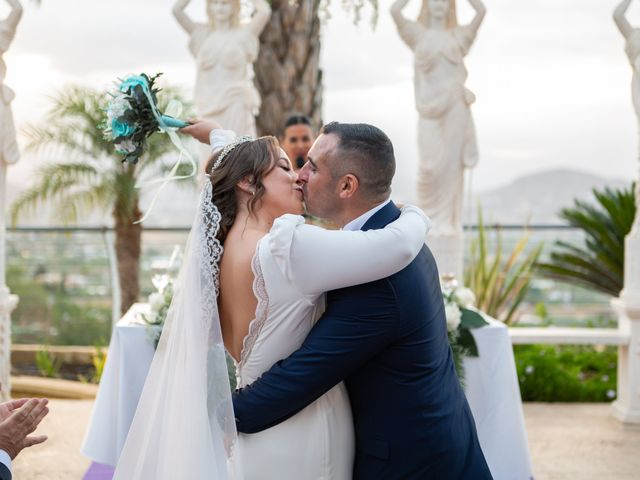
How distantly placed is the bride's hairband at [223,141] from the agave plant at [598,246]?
5.86 meters

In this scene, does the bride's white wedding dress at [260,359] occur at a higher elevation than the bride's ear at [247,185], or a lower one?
lower

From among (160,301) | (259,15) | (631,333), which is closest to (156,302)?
(160,301)

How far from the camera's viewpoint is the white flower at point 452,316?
14.3 feet

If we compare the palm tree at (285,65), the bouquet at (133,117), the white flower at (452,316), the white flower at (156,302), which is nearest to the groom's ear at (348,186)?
the bouquet at (133,117)

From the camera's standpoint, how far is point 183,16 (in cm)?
672

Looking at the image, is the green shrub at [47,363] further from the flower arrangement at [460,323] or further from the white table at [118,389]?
the flower arrangement at [460,323]

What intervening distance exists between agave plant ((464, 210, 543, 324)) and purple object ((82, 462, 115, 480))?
3720 mm

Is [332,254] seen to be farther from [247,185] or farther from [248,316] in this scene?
[247,185]

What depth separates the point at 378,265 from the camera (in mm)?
2008

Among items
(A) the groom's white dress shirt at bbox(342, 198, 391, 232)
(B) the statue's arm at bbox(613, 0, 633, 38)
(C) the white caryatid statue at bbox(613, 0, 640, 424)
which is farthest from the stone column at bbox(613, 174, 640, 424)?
(A) the groom's white dress shirt at bbox(342, 198, 391, 232)

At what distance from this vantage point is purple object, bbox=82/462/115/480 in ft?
16.3

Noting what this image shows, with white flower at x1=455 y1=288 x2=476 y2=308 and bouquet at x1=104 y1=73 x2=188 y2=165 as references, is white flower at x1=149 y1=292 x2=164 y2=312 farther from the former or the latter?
bouquet at x1=104 y1=73 x2=188 y2=165

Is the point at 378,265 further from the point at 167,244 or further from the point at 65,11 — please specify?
the point at 65,11

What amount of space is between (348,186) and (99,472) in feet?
11.8
